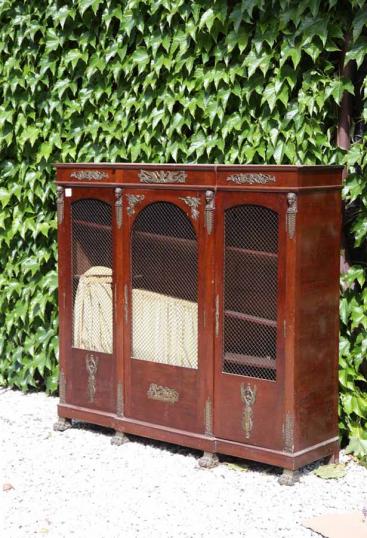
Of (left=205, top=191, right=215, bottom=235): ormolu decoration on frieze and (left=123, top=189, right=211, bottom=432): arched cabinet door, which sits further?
(left=123, top=189, right=211, bottom=432): arched cabinet door

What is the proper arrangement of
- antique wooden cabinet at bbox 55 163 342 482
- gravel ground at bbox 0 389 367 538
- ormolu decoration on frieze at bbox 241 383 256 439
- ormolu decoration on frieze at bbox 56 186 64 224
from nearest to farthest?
gravel ground at bbox 0 389 367 538 < antique wooden cabinet at bbox 55 163 342 482 < ormolu decoration on frieze at bbox 241 383 256 439 < ormolu decoration on frieze at bbox 56 186 64 224

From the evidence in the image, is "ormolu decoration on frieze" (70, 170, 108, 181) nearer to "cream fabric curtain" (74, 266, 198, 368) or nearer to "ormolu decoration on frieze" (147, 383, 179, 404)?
"cream fabric curtain" (74, 266, 198, 368)

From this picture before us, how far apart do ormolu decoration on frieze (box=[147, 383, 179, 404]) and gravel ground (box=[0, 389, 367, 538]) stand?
303mm

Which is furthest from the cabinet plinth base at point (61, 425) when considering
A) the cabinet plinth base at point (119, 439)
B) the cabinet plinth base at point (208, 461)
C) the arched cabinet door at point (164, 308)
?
the cabinet plinth base at point (208, 461)

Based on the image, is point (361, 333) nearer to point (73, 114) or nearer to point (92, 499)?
point (92, 499)

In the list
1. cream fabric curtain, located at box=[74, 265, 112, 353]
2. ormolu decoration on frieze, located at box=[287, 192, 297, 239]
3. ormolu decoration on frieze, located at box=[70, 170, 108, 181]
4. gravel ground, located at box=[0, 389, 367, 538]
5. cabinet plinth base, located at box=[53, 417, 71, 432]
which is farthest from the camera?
cabinet plinth base, located at box=[53, 417, 71, 432]

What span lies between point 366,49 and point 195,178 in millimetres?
1054

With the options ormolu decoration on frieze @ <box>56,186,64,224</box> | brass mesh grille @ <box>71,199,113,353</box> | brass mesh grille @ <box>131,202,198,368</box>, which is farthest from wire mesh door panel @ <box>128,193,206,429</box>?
ormolu decoration on frieze @ <box>56,186,64,224</box>

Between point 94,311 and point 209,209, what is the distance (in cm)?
106

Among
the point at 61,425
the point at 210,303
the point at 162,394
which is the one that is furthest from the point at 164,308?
the point at 61,425

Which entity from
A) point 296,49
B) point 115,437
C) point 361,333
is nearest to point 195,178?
point 296,49

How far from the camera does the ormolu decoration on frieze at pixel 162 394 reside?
16.5 feet

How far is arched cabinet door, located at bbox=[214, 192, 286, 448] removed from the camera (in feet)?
15.1

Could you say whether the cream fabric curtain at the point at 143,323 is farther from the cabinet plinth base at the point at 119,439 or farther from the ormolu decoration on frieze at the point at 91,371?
the cabinet plinth base at the point at 119,439
